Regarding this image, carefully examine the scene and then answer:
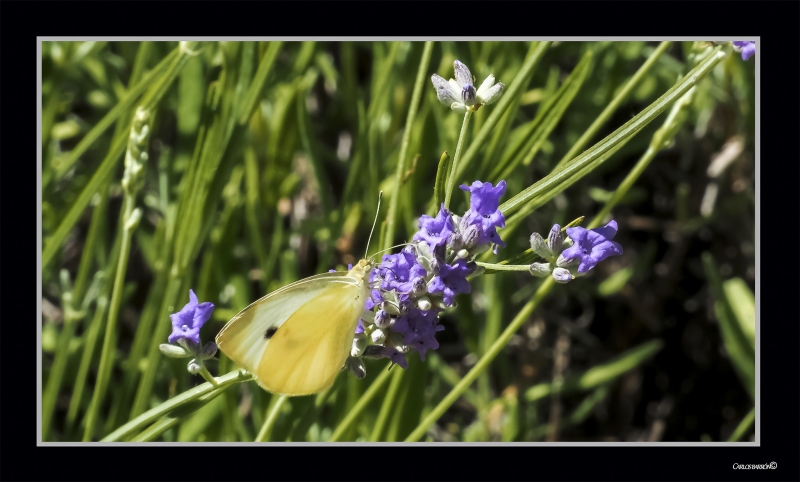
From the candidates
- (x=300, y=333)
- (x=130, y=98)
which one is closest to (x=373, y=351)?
(x=300, y=333)

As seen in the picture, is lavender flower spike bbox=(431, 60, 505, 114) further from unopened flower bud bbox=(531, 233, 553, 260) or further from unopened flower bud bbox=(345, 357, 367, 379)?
unopened flower bud bbox=(345, 357, 367, 379)

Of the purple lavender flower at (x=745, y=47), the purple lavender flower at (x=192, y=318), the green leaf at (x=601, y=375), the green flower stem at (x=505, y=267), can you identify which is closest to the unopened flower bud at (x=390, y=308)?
the green flower stem at (x=505, y=267)

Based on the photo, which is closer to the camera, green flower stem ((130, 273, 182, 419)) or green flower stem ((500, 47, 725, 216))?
green flower stem ((500, 47, 725, 216))

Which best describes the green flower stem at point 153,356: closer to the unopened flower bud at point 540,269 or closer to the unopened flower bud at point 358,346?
the unopened flower bud at point 358,346

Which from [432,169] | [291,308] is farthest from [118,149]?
[432,169]

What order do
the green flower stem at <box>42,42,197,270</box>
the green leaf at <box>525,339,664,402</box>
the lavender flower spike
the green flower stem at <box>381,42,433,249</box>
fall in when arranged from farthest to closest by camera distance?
1. the green leaf at <box>525,339,664,402</box>
2. the green flower stem at <box>42,42,197,270</box>
3. the green flower stem at <box>381,42,433,249</box>
4. the lavender flower spike

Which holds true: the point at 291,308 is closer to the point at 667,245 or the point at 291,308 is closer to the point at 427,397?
the point at 427,397

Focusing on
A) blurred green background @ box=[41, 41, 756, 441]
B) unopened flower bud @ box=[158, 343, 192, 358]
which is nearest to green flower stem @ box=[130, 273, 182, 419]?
blurred green background @ box=[41, 41, 756, 441]
